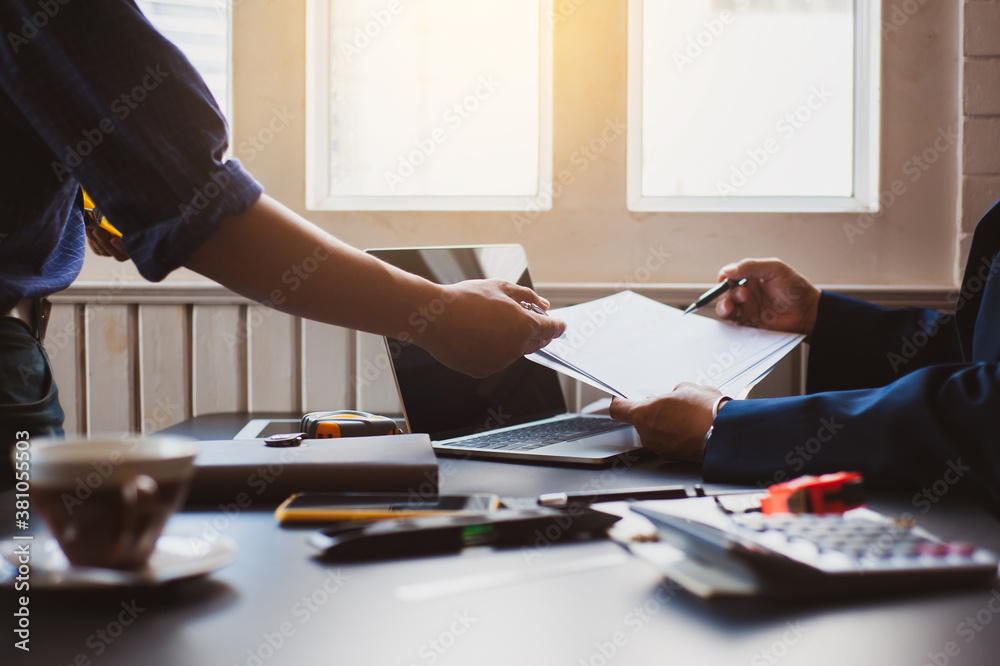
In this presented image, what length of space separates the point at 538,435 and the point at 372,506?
1.59ft

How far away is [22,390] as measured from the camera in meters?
0.81

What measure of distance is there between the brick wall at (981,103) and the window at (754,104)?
202 mm

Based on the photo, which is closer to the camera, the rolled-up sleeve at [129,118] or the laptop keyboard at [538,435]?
the rolled-up sleeve at [129,118]

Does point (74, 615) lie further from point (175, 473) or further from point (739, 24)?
point (739, 24)

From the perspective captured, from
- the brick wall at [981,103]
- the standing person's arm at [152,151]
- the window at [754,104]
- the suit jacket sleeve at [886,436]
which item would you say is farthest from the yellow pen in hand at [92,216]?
the brick wall at [981,103]

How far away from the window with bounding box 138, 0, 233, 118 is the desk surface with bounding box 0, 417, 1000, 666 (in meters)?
1.56

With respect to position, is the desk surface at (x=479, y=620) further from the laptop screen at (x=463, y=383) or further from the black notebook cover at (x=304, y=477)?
the laptop screen at (x=463, y=383)

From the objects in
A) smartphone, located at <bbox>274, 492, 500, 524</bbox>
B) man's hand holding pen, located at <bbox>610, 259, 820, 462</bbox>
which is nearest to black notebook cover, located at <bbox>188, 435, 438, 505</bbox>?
smartphone, located at <bbox>274, 492, 500, 524</bbox>

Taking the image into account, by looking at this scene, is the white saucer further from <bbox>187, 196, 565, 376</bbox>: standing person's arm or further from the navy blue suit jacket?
the navy blue suit jacket

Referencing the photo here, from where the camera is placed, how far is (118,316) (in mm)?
1641

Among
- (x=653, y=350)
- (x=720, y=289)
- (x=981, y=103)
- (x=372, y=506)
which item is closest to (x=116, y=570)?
(x=372, y=506)

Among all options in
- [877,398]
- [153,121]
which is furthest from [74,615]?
[877,398]

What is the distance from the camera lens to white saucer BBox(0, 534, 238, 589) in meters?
0.36

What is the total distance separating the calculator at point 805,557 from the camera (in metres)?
0.37
